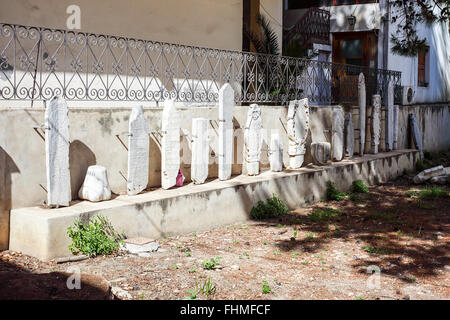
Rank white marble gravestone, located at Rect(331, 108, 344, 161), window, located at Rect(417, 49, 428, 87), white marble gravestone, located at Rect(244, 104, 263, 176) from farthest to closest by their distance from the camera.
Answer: window, located at Rect(417, 49, 428, 87) → white marble gravestone, located at Rect(331, 108, 344, 161) → white marble gravestone, located at Rect(244, 104, 263, 176)

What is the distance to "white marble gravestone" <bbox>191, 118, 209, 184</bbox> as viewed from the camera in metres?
8.07

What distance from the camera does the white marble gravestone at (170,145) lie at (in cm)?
764

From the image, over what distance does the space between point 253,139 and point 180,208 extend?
7.30ft

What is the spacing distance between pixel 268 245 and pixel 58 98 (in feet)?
10.2

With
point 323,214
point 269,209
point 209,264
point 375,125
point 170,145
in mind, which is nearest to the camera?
point 209,264

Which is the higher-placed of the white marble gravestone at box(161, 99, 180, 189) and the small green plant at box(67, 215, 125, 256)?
the white marble gravestone at box(161, 99, 180, 189)

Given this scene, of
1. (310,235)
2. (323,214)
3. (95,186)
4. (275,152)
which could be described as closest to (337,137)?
(275,152)

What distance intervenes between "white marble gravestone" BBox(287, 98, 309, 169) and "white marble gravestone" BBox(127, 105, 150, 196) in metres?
3.43

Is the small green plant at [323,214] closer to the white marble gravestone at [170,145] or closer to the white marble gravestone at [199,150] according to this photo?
the white marble gravestone at [199,150]

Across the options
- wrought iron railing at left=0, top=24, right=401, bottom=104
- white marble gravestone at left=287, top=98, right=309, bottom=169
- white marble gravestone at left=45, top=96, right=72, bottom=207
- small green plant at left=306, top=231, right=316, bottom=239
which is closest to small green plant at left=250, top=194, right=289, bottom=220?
small green plant at left=306, top=231, right=316, bottom=239

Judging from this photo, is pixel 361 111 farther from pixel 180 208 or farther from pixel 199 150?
pixel 180 208

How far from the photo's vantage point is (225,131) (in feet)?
27.9

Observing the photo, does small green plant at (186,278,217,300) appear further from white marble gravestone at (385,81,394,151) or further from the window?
the window

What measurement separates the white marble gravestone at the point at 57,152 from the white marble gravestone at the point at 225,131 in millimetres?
2673
